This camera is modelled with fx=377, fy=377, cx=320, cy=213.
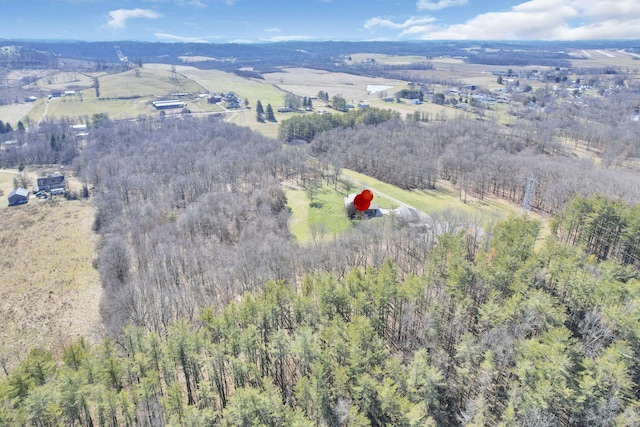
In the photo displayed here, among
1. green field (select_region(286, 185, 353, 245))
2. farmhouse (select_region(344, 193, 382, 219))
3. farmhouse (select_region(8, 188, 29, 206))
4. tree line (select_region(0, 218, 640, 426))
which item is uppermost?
tree line (select_region(0, 218, 640, 426))

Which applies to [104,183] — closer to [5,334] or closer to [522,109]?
[5,334]

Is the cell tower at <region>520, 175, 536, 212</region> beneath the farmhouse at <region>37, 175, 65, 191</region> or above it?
above

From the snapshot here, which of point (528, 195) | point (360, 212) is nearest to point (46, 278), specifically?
point (360, 212)

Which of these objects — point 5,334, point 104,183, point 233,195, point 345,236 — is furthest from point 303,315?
point 104,183

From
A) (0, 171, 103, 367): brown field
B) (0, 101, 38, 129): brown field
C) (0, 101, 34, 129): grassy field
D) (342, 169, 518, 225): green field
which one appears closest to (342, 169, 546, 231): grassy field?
(342, 169, 518, 225): green field

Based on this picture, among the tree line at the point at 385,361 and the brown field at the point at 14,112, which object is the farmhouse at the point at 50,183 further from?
the brown field at the point at 14,112

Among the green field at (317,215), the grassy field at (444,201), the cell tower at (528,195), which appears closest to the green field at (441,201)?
the grassy field at (444,201)

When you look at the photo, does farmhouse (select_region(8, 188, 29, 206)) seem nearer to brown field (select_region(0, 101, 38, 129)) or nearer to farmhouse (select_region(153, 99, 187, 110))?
brown field (select_region(0, 101, 38, 129))

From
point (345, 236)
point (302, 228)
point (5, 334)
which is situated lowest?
point (5, 334)
